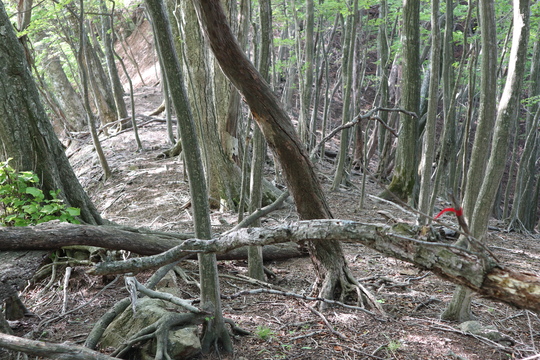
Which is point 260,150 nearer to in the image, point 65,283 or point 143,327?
point 143,327

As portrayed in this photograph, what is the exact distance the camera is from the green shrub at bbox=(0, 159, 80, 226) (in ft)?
14.1

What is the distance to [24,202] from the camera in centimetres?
441

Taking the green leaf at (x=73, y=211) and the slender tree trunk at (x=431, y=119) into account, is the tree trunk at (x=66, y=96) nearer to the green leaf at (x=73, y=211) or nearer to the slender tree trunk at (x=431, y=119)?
the green leaf at (x=73, y=211)

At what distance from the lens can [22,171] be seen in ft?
15.5

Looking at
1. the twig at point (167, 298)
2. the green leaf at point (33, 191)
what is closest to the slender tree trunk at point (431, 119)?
the twig at point (167, 298)

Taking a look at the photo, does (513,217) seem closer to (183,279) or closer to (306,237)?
(183,279)

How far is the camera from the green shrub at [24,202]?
4.30 metres

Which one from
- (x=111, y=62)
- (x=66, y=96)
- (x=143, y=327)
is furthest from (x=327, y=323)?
(x=66, y=96)

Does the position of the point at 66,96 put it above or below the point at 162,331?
above

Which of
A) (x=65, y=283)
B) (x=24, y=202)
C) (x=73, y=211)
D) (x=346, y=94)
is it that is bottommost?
(x=65, y=283)

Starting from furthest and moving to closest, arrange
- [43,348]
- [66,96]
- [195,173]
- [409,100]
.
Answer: [66,96], [409,100], [195,173], [43,348]

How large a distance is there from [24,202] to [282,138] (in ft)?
9.55

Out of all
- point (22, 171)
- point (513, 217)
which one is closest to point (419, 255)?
point (22, 171)

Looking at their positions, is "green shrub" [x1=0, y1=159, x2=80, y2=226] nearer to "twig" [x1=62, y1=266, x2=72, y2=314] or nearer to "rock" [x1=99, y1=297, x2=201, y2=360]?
"twig" [x1=62, y1=266, x2=72, y2=314]
